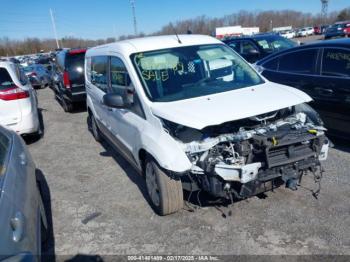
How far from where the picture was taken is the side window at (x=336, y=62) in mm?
4758

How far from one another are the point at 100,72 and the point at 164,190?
9.06ft

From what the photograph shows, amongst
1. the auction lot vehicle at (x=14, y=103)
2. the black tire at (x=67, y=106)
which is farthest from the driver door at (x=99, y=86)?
the black tire at (x=67, y=106)

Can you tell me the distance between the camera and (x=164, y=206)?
355 cm

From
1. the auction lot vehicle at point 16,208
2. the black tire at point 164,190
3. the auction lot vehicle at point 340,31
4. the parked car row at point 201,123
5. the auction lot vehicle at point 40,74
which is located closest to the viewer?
the auction lot vehicle at point 16,208

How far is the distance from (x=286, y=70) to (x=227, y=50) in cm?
174

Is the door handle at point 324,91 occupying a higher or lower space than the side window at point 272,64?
lower

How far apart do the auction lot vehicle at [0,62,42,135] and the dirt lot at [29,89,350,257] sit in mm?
2288

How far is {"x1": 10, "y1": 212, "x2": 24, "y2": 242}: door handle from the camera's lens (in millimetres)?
2028

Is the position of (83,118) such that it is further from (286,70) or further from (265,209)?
(265,209)

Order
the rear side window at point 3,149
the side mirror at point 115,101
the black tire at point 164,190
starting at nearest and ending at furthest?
the rear side window at point 3,149
the black tire at point 164,190
the side mirror at point 115,101

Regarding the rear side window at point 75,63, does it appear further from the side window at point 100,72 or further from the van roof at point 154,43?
the van roof at point 154,43

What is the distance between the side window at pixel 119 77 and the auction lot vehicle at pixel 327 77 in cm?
305

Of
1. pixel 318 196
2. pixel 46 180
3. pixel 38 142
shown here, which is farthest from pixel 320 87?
pixel 38 142

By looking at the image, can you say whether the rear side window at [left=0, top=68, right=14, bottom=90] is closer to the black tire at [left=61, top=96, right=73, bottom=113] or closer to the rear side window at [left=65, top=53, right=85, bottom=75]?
the rear side window at [left=65, top=53, right=85, bottom=75]
